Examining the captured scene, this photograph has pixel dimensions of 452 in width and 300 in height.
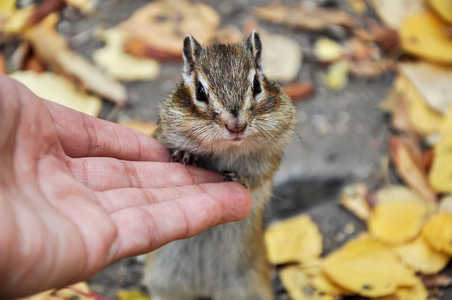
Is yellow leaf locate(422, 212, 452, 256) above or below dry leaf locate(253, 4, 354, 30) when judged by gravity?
below

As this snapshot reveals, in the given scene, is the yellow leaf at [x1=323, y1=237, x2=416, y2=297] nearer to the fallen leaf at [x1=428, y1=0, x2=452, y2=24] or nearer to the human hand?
the human hand

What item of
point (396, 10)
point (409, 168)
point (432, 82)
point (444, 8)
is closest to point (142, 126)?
point (409, 168)

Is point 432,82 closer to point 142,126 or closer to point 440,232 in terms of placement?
point 440,232

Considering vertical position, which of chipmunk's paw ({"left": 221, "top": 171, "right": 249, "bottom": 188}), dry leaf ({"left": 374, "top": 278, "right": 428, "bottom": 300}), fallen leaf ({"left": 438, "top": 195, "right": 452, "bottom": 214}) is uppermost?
chipmunk's paw ({"left": 221, "top": 171, "right": 249, "bottom": 188})

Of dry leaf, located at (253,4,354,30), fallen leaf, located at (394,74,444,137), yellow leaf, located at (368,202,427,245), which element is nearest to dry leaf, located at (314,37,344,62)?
dry leaf, located at (253,4,354,30)

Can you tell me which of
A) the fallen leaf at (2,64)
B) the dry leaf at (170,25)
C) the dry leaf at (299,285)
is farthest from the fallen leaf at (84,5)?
the dry leaf at (299,285)

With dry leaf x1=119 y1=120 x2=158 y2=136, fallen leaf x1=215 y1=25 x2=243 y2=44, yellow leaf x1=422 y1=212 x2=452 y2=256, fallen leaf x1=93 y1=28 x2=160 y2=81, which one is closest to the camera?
yellow leaf x1=422 y1=212 x2=452 y2=256

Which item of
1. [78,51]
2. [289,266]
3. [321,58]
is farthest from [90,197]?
[321,58]

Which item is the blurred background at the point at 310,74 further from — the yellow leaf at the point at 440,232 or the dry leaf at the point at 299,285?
the yellow leaf at the point at 440,232
